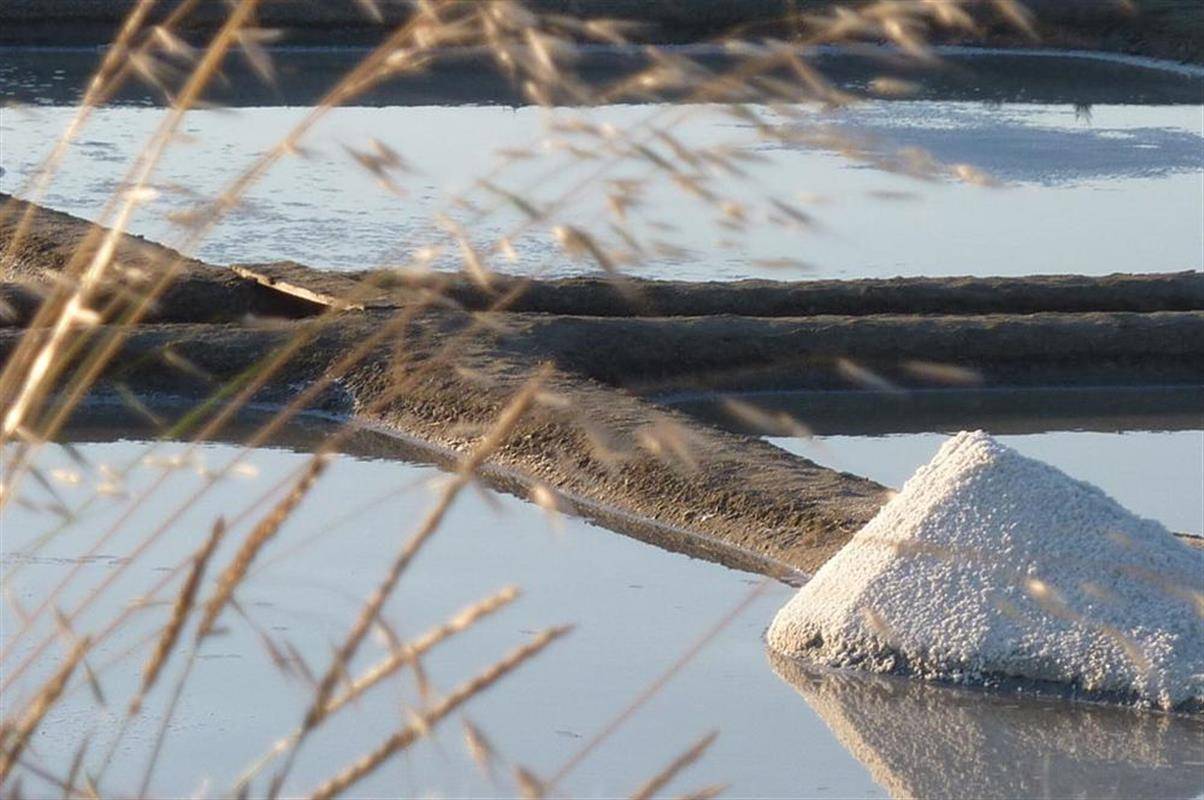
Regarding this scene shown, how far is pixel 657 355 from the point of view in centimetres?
653

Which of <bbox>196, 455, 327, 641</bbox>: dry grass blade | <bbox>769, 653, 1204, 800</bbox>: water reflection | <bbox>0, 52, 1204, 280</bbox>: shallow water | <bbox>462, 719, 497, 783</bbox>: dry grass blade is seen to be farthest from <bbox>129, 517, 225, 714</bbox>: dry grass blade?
<bbox>0, 52, 1204, 280</bbox>: shallow water

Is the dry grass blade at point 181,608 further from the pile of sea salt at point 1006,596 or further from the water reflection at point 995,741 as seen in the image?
the pile of sea salt at point 1006,596

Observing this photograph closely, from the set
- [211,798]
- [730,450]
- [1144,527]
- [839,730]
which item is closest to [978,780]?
[839,730]

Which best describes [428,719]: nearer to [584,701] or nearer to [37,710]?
[37,710]

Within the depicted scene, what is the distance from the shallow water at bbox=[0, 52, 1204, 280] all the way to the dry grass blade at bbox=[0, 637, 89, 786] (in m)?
5.32

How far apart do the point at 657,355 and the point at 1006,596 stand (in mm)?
Result: 2837

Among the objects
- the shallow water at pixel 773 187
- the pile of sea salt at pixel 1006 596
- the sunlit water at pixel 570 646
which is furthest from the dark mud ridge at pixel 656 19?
the pile of sea salt at pixel 1006 596

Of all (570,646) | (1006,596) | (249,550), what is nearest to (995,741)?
(1006,596)

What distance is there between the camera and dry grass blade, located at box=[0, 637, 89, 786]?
119 cm

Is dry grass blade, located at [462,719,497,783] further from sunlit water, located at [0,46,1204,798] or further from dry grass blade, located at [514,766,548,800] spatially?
sunlit water, located at [0,46,1204,798]

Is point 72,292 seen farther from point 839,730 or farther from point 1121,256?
point 1121,256

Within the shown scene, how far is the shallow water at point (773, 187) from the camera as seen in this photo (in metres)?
8.42

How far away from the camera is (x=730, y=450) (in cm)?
519

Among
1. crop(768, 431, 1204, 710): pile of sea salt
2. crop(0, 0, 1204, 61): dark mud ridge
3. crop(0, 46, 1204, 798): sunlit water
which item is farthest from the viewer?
crop(0, 0, 1204, 61): dark mud ridge
